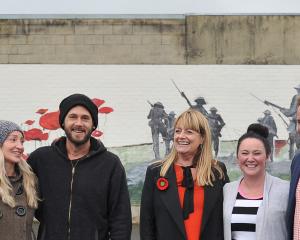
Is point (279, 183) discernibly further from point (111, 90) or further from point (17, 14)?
point (17, 14)

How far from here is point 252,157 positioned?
4.34 meters

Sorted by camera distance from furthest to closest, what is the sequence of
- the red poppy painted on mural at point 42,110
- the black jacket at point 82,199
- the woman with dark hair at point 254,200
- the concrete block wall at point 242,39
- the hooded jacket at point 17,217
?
the red poppy painted on mural at point 42,110 < the concrete block wall at point 242,39 < the black jacket at point 82,199 < the hooded jacket at point 17,217 < the woman with dark hair at point 254,200

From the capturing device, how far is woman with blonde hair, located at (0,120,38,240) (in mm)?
4320

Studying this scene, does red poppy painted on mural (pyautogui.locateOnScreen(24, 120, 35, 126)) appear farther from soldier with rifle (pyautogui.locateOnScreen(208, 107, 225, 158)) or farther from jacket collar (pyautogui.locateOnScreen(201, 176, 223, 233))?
jacket collar (pyautogui.locateOnScreen(201, 176, 223, 233))

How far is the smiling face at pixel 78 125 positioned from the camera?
4566mm

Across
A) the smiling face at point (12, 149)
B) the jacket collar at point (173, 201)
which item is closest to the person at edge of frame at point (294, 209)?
the jacket collar at point (173, 201)

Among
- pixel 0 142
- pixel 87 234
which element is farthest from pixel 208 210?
pixel 0 142

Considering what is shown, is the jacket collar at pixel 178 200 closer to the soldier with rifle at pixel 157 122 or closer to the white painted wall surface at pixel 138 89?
the soldier with rifle at pixel 157 122

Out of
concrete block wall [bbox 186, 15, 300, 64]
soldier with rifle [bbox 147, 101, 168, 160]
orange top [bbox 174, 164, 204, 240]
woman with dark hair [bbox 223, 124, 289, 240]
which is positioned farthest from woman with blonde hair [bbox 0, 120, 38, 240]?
concrete block wall [bbox 186, 15, 300, 64]

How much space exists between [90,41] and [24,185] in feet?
31.8

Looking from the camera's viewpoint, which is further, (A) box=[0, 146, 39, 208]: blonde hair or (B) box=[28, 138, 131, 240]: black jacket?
(B) box=[28, 138, 131, 240]: black jacket

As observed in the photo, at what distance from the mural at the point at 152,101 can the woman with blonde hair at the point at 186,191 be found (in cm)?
914

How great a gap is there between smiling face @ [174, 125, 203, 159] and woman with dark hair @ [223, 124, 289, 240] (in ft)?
1.09

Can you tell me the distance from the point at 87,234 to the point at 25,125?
969cm
